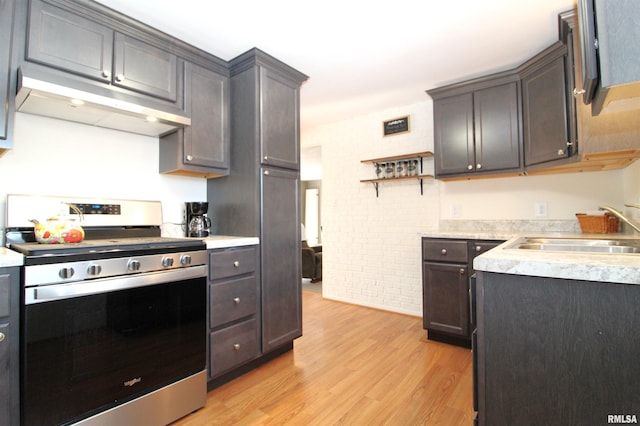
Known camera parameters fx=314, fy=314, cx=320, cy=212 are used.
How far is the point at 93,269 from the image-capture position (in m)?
1.45

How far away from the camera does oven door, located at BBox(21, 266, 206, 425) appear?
1.31 metres

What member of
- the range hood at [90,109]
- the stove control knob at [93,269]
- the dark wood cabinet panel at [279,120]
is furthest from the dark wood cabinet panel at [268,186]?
the stove control knob at [93,269]

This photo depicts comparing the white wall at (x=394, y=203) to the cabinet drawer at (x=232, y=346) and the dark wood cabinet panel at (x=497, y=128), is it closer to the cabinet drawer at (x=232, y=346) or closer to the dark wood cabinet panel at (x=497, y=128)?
the dark wood cabinet panel at (x=497, y=128)

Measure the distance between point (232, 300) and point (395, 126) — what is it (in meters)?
2.64

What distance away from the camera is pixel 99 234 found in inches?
79.0

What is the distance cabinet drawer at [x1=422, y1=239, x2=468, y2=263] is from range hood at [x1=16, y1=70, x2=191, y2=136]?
7.08ft

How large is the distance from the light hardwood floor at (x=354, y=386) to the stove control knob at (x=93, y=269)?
36.9 inches

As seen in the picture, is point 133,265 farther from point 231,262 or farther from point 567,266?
point 567,266

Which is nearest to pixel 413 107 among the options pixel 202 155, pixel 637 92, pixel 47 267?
pixel 202 155

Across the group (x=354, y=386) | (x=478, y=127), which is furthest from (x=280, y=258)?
(x=478, y=127)

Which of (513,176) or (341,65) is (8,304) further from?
(513,176)

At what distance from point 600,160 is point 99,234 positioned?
132 inches

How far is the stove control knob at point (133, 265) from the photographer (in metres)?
1.57

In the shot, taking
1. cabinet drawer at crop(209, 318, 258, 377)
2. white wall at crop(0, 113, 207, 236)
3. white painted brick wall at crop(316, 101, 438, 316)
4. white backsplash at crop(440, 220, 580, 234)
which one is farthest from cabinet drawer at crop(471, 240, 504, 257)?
white wall at crop(0, 113, 207, 236)
